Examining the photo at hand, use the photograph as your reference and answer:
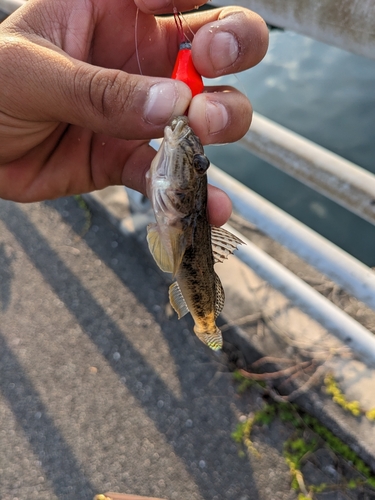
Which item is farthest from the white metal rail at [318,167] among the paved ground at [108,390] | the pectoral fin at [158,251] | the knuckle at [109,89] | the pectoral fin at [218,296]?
the paved ground at [108,390]

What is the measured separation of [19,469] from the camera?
3625 mm

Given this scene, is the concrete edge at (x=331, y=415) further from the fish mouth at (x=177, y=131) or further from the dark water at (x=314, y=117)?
the dark water at (x=314, y=117)

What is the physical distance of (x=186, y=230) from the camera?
8.94 feet

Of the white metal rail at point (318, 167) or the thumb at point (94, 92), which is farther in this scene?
the white metal rail at point (318, 167)

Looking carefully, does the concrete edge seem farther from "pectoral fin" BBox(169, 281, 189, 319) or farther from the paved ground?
"pectoral fin" BBox(169, 281, 189, 319)

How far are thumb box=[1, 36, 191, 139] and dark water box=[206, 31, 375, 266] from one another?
434cm

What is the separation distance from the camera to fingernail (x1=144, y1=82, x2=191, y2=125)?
2053mm

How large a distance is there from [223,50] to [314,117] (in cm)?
516

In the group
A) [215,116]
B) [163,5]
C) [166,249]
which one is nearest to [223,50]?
[215,116]

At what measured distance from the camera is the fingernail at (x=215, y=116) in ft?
7.74

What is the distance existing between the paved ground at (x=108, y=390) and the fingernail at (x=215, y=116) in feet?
7.65

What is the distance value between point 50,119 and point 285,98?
18.7 ft

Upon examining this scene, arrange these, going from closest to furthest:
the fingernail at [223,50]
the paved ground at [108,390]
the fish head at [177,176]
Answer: the fingernail at [223,50] → the fish head at [177,176] → the paved ground at [108,390]

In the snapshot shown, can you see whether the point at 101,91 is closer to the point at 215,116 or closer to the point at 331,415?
the point at 215,116
